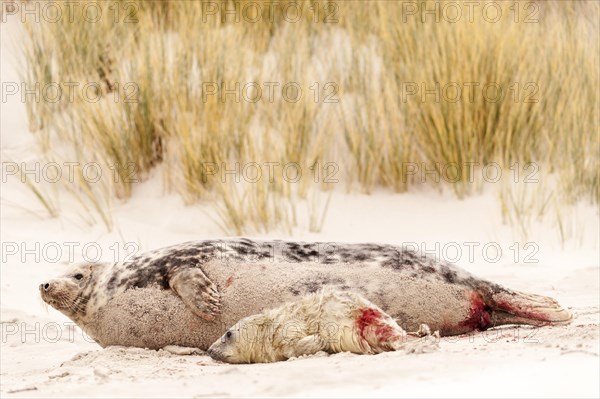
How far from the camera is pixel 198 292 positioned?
13.4 feet

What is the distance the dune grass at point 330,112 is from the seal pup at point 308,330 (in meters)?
3.05

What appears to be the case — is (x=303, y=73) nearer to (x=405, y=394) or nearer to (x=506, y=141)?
(x=506, y=141)

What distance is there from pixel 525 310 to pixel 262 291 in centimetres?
104

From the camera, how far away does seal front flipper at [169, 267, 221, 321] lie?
405cm

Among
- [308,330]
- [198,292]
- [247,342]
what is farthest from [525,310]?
[198,292]

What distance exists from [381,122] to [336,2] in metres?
1.90

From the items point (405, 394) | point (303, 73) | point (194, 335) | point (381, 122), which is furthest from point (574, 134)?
point (405, 394)

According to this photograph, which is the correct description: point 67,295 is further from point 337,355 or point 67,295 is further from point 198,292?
point 337,355

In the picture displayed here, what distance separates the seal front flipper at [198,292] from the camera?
405 centimetres

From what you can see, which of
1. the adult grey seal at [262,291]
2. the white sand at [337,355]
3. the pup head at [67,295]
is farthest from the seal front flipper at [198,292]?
the pup head at [67,295]
